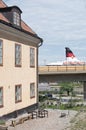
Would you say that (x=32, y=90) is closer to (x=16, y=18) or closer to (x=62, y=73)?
(x=16, y=18)

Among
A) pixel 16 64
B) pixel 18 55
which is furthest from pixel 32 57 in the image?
pixel 16 64

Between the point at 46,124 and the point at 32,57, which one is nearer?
the point at 46,124

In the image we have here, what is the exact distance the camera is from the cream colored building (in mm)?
28047

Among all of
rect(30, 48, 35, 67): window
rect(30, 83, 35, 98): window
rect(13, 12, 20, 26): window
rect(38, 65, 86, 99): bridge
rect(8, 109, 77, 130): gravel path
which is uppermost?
rect(13, 12, 20, 26): window

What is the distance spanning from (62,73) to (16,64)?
19548 millimetres

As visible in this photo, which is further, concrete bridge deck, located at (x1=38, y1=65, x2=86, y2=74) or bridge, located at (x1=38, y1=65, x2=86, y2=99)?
bridge, located at (x1=38, y1=65, x2=86, y2=99)

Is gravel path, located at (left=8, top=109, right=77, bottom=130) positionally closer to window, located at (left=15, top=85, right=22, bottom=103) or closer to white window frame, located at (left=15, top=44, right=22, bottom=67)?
window, located at (left=15, top=85, right=22, bottom=103)

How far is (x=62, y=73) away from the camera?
4972 cm

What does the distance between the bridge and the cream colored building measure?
11.8 metres

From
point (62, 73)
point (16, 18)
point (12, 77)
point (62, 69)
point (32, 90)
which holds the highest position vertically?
point (16, 18)

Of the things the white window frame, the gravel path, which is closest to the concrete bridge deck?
the white window frame

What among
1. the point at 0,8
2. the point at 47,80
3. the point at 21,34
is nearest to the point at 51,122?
the point at 21,34

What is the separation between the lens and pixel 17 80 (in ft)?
102

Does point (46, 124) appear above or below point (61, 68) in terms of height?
below
